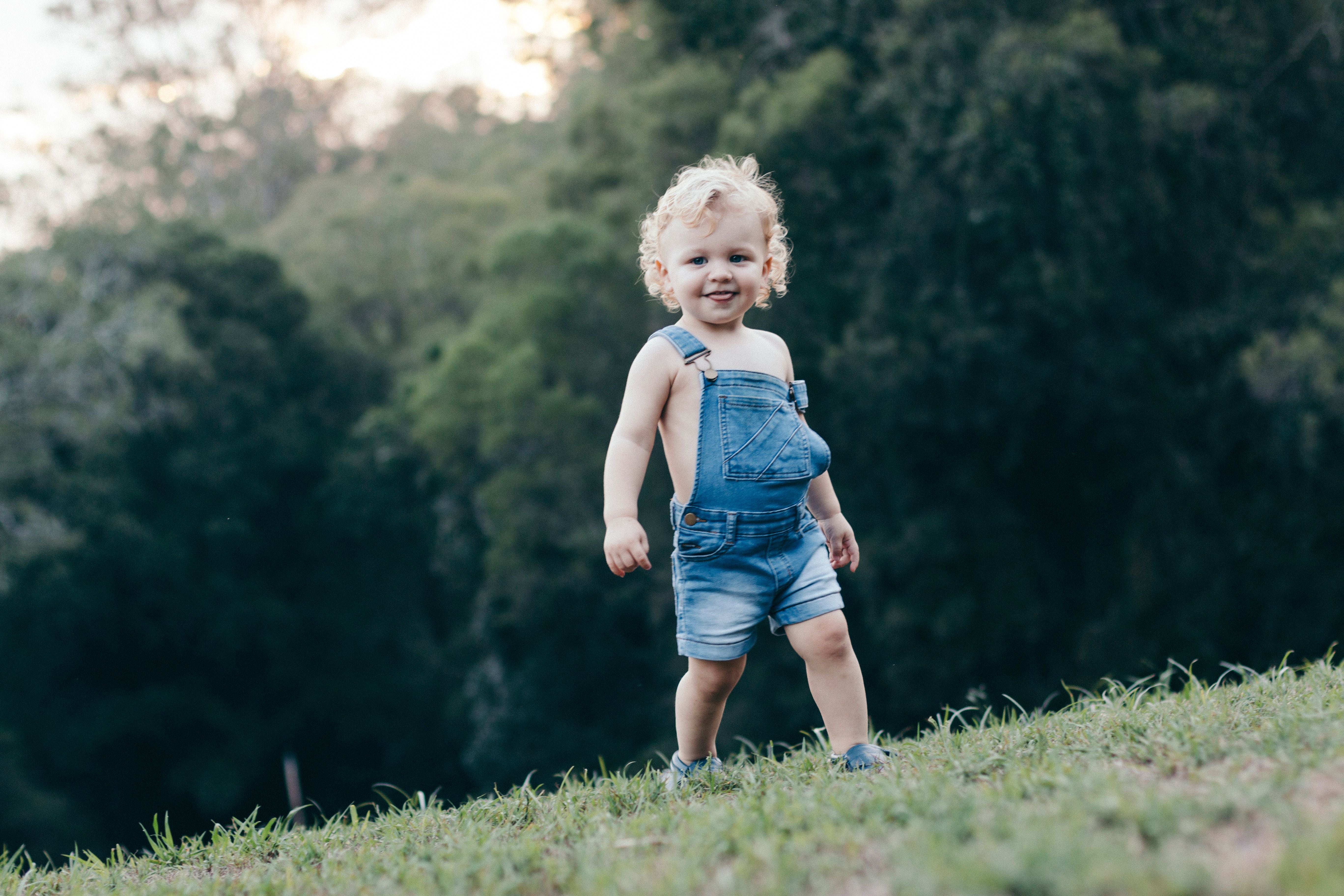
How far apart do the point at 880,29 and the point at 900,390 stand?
3.57 m

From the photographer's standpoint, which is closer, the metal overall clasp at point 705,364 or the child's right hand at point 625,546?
the child's right hand at point 625,546

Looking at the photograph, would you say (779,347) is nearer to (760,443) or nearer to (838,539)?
(760,443)

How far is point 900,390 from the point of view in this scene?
11.0 meters

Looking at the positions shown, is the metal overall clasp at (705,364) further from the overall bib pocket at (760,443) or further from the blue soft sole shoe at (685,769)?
the blue soft sole shoe at (685,769)

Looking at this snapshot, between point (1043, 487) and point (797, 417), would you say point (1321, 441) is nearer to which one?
point (1043, 487)

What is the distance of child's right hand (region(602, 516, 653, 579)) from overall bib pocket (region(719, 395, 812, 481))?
0.26 metres

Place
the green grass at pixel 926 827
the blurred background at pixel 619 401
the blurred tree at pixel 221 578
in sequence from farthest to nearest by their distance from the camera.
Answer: the blurred tree at pixel 221 578 → the blurred background at pixel 619 401 → the green grass at pixel 926 827

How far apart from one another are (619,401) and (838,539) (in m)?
10.5

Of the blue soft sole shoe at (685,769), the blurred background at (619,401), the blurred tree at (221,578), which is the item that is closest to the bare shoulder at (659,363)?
the blue soft sole shoe at (685,769)

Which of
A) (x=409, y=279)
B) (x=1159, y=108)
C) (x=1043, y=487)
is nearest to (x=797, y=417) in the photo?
(x=1159, y=108)

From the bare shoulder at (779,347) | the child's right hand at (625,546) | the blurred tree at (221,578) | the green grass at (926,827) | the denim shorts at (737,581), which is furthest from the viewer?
the blurred tree at (221,578)

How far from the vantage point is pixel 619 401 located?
44.6 feet

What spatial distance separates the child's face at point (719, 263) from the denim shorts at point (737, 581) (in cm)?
52

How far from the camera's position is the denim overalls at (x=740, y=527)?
2.75 meters
